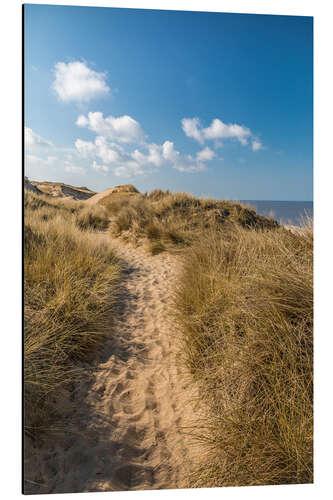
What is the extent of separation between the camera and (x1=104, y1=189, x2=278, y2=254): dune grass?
5.93 metres

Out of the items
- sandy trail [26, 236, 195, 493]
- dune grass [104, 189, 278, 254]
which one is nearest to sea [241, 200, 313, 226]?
sandy trail [26, 236, 195, 493]

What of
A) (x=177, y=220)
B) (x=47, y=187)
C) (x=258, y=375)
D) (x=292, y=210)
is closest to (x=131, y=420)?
(x=258, y=375)

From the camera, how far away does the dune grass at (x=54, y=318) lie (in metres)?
1.70

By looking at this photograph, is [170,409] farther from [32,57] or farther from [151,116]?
[32,57]

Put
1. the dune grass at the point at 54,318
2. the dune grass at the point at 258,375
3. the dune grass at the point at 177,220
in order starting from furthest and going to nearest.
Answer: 1. the dune grass at the point at 177,220
2. the dune grass at the point at 54,318
3. the dune grass at the point at 258,375

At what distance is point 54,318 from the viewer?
2229 millimetres

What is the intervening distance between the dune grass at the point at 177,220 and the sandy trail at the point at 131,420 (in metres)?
3.04

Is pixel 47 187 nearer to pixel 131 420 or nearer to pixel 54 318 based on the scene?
pixel 54 318

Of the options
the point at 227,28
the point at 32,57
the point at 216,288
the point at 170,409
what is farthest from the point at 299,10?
the point at 170,409

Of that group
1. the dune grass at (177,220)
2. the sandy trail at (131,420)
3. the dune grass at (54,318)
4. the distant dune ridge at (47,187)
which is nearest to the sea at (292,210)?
the sandy trail at (131,420)

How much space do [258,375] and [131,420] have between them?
0.95 m

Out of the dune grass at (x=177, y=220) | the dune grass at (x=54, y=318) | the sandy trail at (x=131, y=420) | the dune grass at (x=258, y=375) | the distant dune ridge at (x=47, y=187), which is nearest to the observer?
the dune grass at (x=258, y=375)

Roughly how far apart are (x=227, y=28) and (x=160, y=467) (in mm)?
2955

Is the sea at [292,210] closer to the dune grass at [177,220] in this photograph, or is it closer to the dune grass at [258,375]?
the dune grass at [258,375]
